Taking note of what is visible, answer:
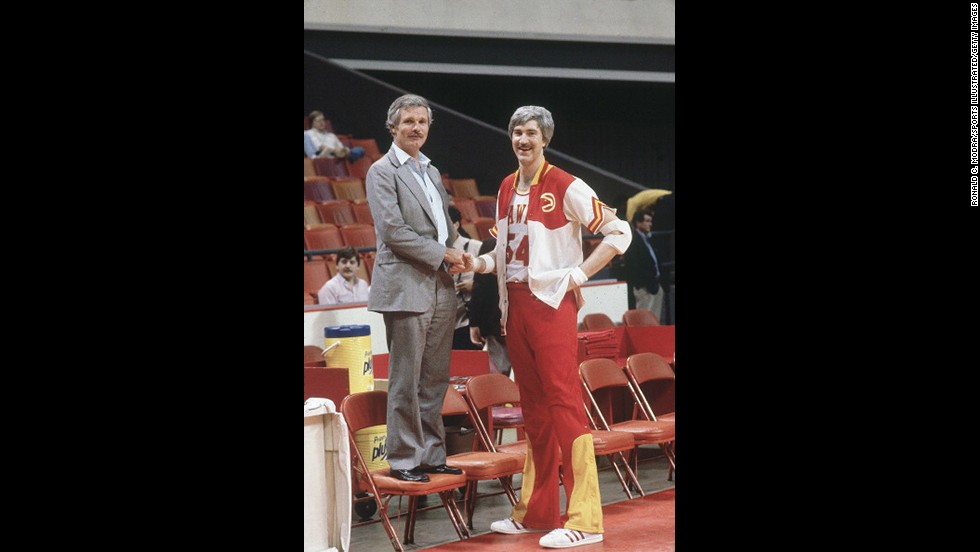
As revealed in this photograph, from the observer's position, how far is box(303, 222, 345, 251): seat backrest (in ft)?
32.4

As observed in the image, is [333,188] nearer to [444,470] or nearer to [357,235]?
[357,235]

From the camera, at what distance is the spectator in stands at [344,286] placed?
24.5ft

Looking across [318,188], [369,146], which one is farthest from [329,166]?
[369,146]

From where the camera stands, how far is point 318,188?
11.1 m

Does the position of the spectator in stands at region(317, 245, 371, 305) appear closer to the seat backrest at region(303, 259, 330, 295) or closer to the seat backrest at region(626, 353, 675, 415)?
the seat backrest at region(303, 259, 330, 295)

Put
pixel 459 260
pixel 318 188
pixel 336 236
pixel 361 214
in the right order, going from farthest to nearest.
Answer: pixel 318 188
pixel 361 214
pixel 336 236
pixel 459 260

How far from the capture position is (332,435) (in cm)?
464

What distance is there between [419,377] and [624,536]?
1216 millimetres

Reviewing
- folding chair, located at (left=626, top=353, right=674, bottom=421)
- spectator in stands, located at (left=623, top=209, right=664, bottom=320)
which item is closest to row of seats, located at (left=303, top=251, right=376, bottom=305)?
spectator in stands, located at (left=623, top=209, right=664, bottom=320)
